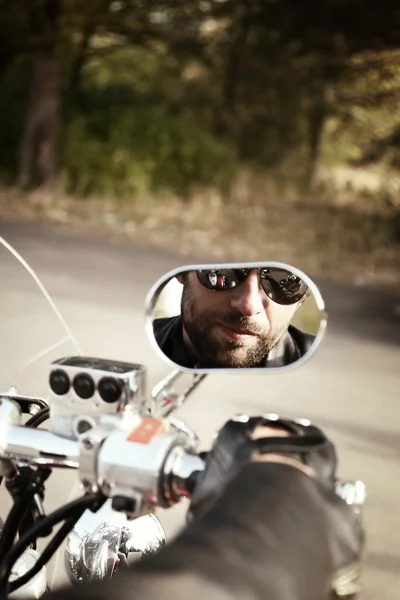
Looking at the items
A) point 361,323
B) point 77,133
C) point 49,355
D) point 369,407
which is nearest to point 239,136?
point 77,133

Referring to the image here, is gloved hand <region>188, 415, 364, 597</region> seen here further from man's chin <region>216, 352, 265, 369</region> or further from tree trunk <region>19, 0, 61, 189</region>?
tree trunk <region>19, 0, 61, 189</region>

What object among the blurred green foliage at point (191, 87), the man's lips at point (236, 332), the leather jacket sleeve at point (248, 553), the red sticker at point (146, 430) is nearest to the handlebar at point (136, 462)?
the red sticker at point (146, 430)

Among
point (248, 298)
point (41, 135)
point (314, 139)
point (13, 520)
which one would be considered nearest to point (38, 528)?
point (13, 520)

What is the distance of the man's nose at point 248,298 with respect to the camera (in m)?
1.29

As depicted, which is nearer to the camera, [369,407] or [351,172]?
[369,407]

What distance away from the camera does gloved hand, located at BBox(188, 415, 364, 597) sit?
0.94 m

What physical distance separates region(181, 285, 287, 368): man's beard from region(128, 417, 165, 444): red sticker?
0.88 ft

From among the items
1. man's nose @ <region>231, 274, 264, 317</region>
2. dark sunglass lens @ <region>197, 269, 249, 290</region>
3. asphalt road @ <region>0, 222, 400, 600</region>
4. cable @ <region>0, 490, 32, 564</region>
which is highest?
dark sunglass lens @ <region>197, 269, 249, 290</region>

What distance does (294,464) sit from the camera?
98cm

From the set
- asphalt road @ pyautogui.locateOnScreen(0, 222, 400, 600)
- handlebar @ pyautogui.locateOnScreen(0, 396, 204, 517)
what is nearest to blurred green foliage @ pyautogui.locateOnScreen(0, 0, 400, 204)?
asphalt road @ pyautogui.locateOnScreen(0, 222, 400, 600)

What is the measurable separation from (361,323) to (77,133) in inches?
458

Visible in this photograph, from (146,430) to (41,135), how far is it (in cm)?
1566

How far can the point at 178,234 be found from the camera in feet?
40.6

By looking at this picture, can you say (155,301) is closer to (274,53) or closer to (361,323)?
(361,323)
